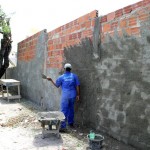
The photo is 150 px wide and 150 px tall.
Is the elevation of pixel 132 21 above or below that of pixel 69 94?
above

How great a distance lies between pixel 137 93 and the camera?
4.90 metres

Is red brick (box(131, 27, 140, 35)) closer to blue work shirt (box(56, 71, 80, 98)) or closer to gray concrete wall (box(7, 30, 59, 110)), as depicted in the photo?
blue work shirt (box(56, 71, 80, 98))

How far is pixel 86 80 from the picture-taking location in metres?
6.49

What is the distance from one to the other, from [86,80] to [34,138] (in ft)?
6.09

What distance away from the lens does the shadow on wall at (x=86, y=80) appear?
6.15 m

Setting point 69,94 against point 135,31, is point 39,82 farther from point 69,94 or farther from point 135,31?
point 135,31

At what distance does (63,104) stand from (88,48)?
4.90 ft

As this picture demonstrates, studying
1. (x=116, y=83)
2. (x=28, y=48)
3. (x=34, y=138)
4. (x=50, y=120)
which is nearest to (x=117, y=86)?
(x=116, y=83)

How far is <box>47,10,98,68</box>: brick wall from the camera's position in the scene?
21.2 ft

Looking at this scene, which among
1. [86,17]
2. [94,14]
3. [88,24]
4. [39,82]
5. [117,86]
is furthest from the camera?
[39,82]

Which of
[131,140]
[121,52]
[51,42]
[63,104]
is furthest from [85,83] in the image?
[51,42]

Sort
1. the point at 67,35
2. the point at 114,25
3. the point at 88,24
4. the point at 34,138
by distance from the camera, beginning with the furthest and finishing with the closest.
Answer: the point at 67,35
the point at 88,24
the point at 34,138
the point at 114,25

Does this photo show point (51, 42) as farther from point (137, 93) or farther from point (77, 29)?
point (137, 93)

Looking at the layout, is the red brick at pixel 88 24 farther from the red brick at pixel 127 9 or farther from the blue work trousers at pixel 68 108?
the blue work trousers at pixel 68 108
